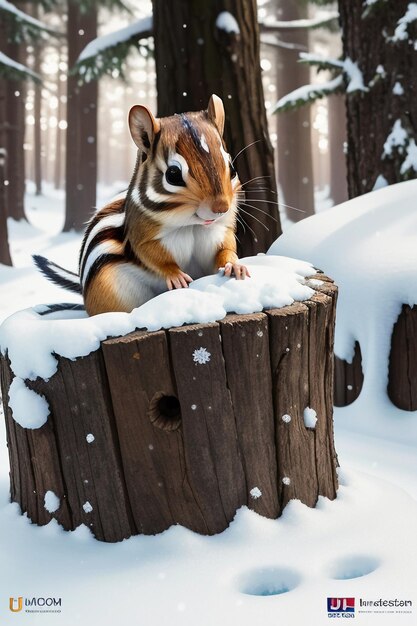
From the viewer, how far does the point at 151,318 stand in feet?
8.01

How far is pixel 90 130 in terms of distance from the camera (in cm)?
1756

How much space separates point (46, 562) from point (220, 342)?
3.31ft

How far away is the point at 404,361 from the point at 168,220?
1.90m

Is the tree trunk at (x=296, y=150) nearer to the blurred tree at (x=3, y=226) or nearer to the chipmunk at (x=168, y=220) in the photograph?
the blurred tree at (x=3, y=226)

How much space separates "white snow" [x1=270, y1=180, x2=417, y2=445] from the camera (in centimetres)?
382

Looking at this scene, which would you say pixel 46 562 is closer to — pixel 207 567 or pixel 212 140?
pixel 207 567

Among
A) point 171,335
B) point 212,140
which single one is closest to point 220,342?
point 171,335

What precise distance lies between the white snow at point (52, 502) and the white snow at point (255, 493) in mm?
739

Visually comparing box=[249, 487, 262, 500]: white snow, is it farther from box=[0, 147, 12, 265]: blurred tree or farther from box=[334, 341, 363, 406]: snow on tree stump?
box=[0, 147, 12, 265]: blurred tree

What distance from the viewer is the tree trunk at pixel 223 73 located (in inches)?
190

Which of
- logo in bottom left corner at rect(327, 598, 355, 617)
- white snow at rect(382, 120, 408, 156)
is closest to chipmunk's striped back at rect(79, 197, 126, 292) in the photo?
logo in bottom left corner at rect(327, 598, 355, 617)

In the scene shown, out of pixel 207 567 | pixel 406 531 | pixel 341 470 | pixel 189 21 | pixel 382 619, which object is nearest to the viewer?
pixel 382 619

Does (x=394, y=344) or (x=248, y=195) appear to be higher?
(x=248, y=195)

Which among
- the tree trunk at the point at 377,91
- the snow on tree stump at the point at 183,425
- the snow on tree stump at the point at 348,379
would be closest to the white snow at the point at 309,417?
the snow on tree stump at the point at 183,425
